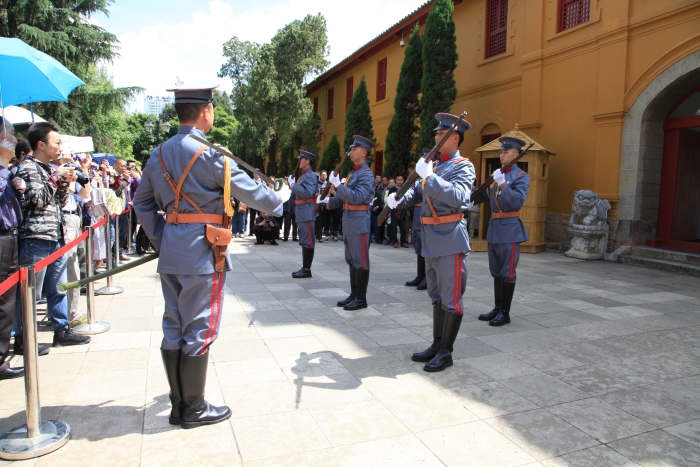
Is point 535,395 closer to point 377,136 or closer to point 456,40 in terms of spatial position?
point 456,40

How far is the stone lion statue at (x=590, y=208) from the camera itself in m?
9.80

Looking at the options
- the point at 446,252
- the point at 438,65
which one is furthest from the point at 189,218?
the point at 438,65

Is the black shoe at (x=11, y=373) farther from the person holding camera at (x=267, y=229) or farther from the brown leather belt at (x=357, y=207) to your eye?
the person holding camera at (x=267, y=229)

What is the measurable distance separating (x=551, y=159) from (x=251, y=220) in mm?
7876

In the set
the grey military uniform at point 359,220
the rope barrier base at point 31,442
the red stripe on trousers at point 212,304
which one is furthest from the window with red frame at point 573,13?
the rope barrier base at point 31,442

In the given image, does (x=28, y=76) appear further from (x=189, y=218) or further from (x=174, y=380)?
(x=174, y=380)

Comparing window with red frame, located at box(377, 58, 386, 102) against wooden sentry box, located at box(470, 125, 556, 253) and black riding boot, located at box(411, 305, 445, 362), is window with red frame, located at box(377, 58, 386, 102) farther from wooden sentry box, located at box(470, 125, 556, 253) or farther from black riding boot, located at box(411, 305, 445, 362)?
black riding boot, located at box(411, 305, 445, 362)

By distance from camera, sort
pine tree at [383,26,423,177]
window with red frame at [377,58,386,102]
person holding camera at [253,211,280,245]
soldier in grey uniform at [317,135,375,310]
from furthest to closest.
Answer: window with red frame at [377,58,386,102] → pine tree at [383,26,423,177] → person holding camera at [253,211,280,245] → soldier in grey uniform at [317,135,375,310]

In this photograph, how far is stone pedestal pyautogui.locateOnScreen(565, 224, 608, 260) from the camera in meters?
9.81

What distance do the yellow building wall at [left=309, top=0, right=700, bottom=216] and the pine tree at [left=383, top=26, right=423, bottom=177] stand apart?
4.29 feet

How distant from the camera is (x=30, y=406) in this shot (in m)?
2.65

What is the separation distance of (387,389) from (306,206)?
15.3 feet

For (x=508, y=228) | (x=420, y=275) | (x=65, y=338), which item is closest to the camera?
(x=65, y=338)

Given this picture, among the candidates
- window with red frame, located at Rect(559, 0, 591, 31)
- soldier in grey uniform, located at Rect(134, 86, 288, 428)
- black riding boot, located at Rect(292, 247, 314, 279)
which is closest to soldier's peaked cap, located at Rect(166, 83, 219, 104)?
soldier in grey uniform, located at Rect(134, 86, 288, 428)
